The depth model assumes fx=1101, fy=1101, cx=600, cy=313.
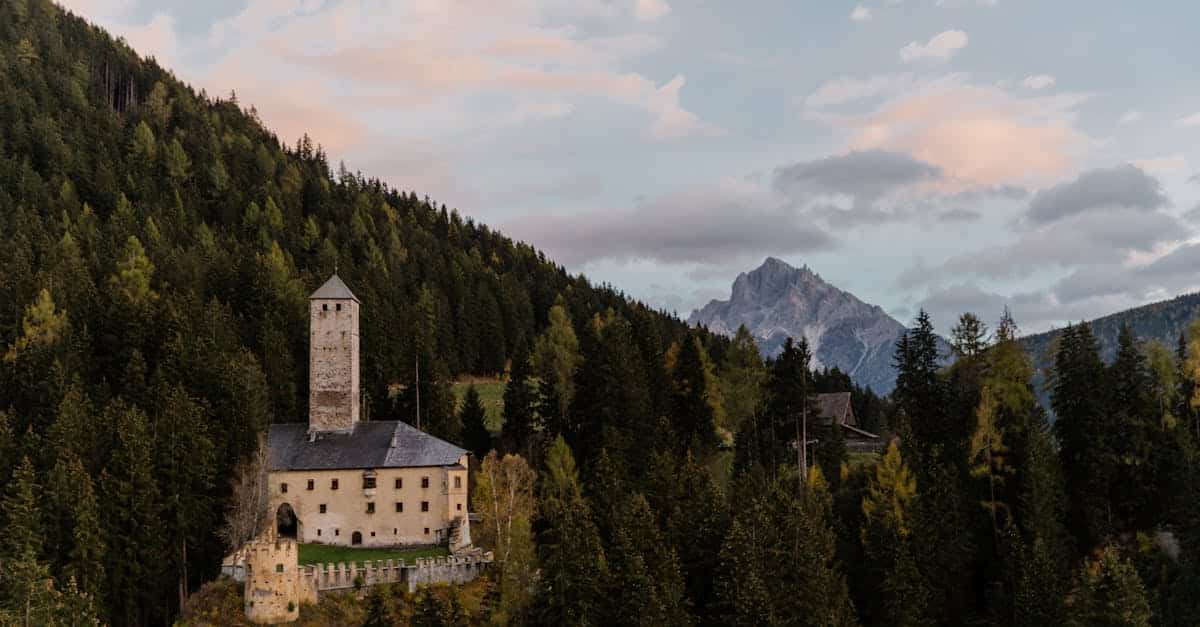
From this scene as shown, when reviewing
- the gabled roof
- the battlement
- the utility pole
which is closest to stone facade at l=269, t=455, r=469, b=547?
the battlement

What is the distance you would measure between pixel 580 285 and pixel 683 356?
3465 inches

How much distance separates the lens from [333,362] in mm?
76250

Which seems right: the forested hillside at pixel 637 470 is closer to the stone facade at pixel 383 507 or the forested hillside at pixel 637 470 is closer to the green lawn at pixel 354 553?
the stone facade at pixel 383 507

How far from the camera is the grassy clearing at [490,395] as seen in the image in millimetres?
97188

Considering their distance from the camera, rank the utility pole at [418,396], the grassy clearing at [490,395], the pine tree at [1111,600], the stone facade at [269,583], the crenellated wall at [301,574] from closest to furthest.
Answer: the pine tree at [1111,600] → the stone facade at [269,583] → the crenellated wall at [301,574] → the utility pole at [418,396] → the grassy clearing at [490,395]

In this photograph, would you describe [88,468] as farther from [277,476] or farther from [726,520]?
[726,520]

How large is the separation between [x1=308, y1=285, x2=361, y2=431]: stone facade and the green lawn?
364 inches

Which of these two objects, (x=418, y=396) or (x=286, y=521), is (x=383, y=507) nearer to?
(x=286, y=521)

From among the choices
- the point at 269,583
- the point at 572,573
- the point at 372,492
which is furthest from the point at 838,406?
the point at 269,583

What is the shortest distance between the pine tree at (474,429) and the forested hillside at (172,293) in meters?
1.76

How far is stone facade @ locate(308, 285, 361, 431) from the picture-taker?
74875mm

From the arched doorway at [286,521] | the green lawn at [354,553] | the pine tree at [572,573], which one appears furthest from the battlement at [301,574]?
the arched doorway at [286,521]

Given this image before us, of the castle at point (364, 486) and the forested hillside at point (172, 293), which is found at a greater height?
the forested hillside at point (172, 293)

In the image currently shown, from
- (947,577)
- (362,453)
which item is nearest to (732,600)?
(947,577)
